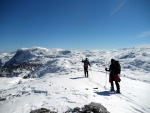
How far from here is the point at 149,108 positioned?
1009 cm

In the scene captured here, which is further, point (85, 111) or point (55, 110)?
point (55, 110)

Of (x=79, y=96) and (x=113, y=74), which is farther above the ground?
(x=113, y=74)

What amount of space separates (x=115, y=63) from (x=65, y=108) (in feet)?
24.6

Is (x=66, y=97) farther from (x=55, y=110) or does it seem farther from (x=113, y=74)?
(x=113, y=74)

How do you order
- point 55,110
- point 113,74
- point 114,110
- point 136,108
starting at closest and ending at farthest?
point 55,110
point 114,110
point 136,108
point 113,74

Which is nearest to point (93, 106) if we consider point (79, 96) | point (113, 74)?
point (79, 96)

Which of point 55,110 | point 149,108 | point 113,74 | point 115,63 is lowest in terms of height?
point 149,108

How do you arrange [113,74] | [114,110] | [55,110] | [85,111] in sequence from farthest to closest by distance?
[113,74] < [114,110] < [55,110] < [85,111]

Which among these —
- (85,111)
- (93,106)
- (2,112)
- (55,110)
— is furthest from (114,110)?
(2,112)

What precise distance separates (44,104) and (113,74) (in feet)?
24.9

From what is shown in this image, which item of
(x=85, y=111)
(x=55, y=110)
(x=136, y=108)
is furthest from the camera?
(x=136, y=108)

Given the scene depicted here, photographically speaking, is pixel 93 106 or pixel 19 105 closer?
pixel 93 106

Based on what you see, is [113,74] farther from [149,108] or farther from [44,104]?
[44,104]

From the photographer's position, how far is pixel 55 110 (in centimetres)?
805
